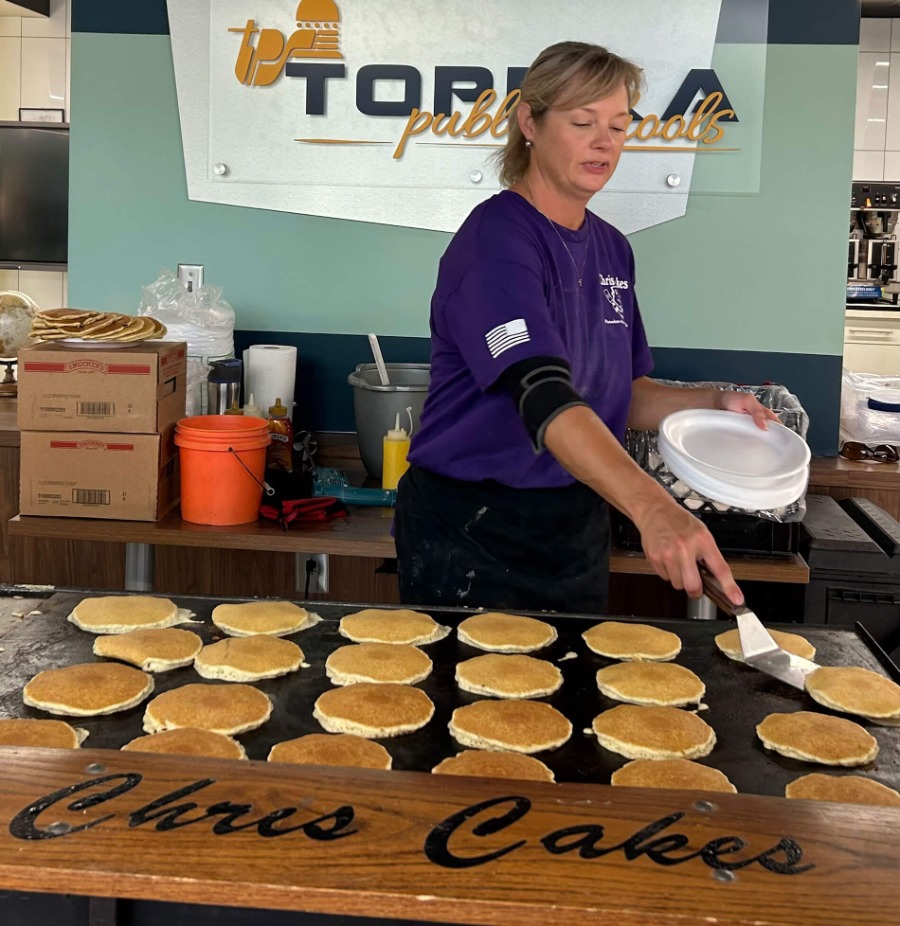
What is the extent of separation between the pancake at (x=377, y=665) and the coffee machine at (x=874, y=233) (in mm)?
5342

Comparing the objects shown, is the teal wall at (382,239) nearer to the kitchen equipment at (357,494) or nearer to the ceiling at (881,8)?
the kitchen equipment at (357,494)

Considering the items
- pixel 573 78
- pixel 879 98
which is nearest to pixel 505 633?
pixel 573 78

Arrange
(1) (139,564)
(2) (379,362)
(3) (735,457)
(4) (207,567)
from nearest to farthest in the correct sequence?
1. (3) (735,457)
2. (1) (139,564)
3. (2) (379,362)
4. (4) (207,567)

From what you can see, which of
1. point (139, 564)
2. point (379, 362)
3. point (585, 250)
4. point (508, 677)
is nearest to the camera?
point (508, 677)

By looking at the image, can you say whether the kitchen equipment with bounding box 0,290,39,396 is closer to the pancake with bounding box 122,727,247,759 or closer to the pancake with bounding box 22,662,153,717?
the pancake with bounding box 22,662,153,717

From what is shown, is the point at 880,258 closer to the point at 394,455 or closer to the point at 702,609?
the point at 702,609

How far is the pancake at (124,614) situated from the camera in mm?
1875

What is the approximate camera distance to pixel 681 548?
1495 mm

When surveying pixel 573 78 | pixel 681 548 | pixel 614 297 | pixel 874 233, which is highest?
pixel 874 233

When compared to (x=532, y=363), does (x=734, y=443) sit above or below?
below

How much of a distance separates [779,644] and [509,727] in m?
0.54

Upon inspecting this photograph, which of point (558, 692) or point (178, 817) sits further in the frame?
point (558, 692)

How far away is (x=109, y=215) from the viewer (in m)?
3.58

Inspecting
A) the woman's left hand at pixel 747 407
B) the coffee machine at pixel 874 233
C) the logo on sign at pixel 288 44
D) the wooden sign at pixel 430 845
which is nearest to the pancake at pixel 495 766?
the wooden sign at pixel 430 845
